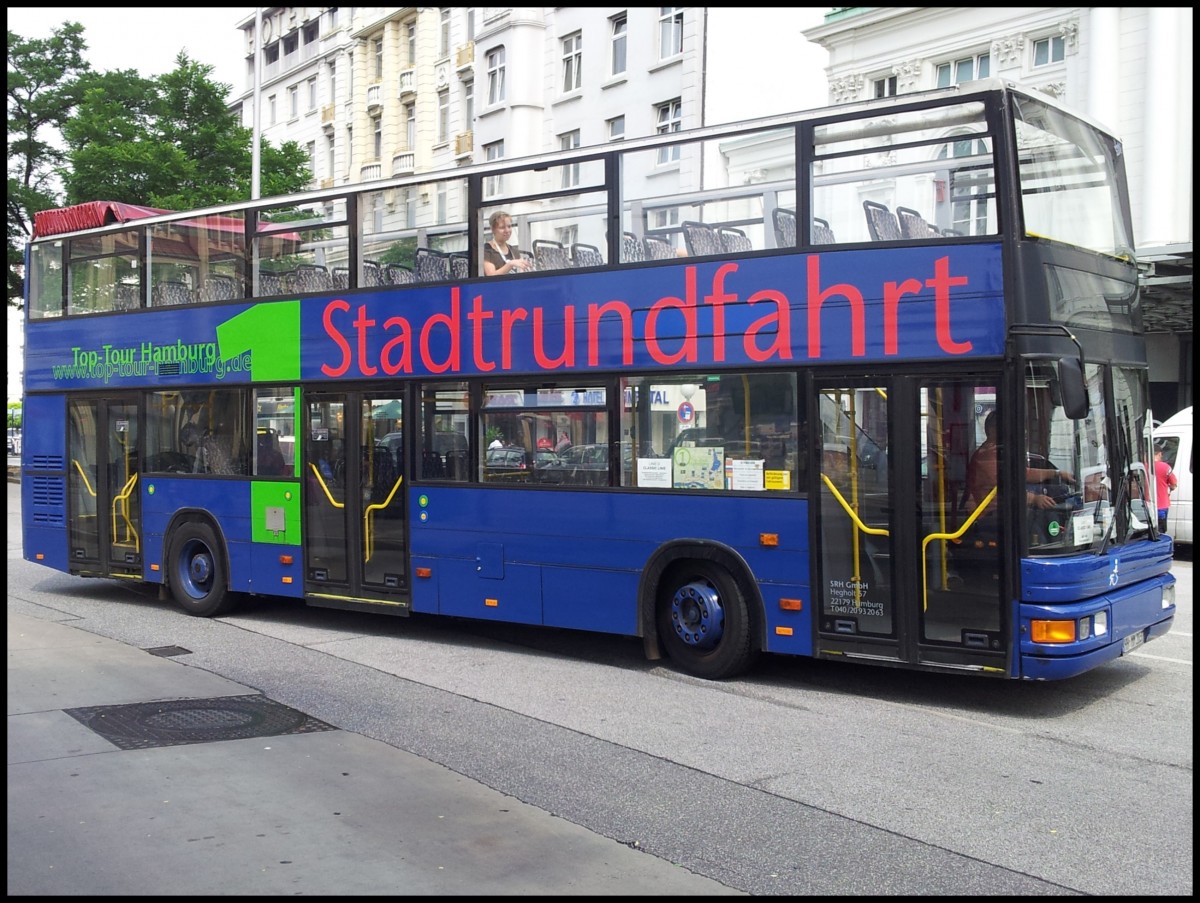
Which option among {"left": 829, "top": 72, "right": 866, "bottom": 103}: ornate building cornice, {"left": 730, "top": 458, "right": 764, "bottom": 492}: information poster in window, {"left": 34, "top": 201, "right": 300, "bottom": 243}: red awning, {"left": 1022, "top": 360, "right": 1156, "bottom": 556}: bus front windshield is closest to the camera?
{"left": 1022, "top": 360, "right": 1156, "bottom": 556}: bus front windshield

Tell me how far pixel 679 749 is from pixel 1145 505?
3.86 meters

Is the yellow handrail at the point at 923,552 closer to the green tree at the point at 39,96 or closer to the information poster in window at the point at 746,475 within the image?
the information poster in window at the point at 746,475

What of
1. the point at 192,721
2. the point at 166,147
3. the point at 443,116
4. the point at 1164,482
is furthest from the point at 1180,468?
the point at 443,116

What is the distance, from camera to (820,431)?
8.75 meters

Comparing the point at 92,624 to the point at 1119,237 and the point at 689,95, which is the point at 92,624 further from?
the point at 689,95

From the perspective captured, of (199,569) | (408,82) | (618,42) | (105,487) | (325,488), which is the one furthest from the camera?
(408,82)

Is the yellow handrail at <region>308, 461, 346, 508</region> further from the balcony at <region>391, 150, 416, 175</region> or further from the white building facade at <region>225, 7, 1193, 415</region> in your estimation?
the balcony at <region>391, 150, 416, 175</region>

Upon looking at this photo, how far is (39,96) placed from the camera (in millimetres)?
41656

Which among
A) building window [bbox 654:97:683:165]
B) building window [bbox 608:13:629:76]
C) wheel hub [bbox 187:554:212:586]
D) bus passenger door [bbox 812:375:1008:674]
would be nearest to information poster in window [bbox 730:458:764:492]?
bus passenger door [bbox 812:375:1008:674]

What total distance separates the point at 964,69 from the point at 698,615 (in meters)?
23.6

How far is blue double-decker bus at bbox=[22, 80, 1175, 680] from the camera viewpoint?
8.09 m

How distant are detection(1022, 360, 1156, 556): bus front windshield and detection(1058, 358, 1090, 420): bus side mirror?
18 cm

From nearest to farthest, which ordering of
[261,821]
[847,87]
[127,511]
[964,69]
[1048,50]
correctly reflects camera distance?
[261,821] < [127,511] < [1048,50] < [964,69] < [847,87]

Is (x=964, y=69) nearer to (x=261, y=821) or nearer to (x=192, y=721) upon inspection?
(x=192, y=721)
